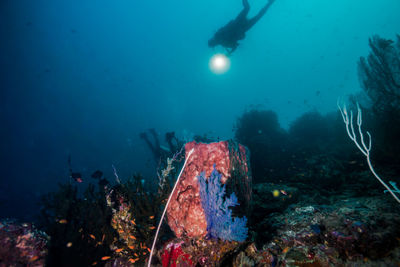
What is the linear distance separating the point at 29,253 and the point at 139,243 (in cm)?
186

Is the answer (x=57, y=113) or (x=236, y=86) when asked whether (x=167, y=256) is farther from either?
(x=236, y=86)

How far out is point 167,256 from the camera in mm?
3006

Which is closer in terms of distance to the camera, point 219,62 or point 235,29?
point 235,29

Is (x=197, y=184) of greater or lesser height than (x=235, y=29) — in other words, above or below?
below

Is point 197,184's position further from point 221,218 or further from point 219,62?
point 219,62

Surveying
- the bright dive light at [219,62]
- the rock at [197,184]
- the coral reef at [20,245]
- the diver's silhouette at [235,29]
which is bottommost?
the coral reef at [20,245]

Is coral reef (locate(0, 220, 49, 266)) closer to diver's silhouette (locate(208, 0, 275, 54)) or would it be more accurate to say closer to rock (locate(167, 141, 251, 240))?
rock (locate(167, 141, 251, 240))

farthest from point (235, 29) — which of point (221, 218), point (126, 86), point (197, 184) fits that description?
point (126, 86)

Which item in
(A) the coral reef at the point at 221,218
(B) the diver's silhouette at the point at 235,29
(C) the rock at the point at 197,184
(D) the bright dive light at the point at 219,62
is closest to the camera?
(A) the coral reef at the point at 221,218

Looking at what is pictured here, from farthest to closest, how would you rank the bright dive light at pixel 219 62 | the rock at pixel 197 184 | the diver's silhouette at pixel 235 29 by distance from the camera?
the bright dive light at pixel 219 62 → the diver's silhouette at pixel 235 29 → the rock at pixel 197 184

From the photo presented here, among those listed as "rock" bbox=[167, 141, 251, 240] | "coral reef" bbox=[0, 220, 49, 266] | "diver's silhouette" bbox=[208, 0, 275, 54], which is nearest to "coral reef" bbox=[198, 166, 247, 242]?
"rock" bbox=[167, 141, 251, 240]

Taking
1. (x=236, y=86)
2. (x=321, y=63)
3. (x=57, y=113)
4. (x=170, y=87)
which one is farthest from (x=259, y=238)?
(x=321, y=63)

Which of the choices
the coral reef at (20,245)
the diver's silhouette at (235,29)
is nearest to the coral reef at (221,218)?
the coral reef at (20,245)

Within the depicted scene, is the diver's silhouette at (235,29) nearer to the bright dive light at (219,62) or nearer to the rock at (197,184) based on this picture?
the bright dive light at (219,62)
